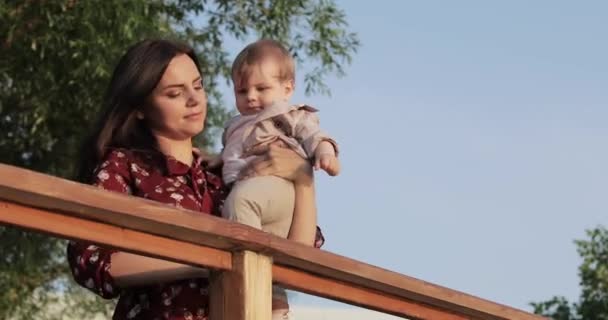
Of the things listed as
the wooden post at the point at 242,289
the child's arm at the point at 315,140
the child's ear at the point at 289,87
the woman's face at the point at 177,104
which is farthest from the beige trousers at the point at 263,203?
the wooden post at the point at 242,289

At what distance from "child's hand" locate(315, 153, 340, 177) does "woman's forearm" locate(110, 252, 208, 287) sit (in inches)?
29.7

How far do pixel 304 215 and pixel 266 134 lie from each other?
0.93ft

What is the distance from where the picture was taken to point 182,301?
3896 millimetres

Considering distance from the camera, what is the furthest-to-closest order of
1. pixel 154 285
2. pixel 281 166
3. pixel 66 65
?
pixel 66 65 < pixel 281 166 < pixel 154 285

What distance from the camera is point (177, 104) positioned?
4129 millimetres

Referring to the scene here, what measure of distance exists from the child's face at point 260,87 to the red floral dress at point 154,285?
1.69 ft

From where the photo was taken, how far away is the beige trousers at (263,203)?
14.0 ft

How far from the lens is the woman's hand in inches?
175

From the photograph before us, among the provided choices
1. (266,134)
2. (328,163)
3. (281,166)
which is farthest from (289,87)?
(328,163)

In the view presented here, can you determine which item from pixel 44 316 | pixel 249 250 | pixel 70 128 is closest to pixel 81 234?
pixel 249 250

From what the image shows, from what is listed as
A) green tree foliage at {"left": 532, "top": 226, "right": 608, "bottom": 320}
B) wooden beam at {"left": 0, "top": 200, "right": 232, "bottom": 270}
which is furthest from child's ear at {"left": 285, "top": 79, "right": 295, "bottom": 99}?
green tree foliage at {"left": 532, "top": 226, "right": 608, "bottom": 320}

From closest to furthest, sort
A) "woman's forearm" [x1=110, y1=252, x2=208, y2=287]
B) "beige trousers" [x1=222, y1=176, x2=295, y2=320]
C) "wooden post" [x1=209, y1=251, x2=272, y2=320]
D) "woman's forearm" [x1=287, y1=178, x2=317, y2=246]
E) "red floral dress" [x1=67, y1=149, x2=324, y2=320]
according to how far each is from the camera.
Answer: "wooden post" [x1=209, y1=251, x2=272, y2=320], "woman's forearm" [x1=110, y1=252, x2=208, y2=287], "red floral dress" [x1=67, y1=149, x2=324, y2=320], "beige trousers" [x1=222, y1=176, x2=295, y2=320], "woman's forearm" [x1=287, y1=178, x2=317, y2=246]

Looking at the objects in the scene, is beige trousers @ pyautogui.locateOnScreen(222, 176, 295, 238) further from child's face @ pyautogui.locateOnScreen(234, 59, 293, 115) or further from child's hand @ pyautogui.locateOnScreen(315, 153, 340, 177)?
child's face @ pyautogui.locateOnScreen(234, 59, 293, 115)

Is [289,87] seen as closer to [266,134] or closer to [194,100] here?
[266,134]
